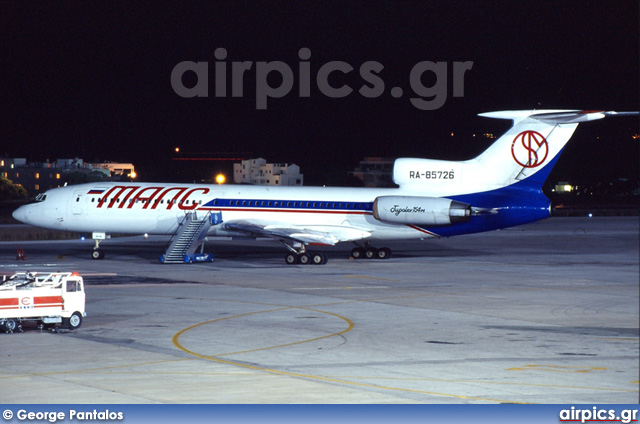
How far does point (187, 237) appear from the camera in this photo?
4334 cm

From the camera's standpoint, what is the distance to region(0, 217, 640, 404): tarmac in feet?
51.2

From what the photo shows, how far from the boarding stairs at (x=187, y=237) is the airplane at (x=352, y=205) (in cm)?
6

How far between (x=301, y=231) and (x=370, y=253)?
458 centimetres

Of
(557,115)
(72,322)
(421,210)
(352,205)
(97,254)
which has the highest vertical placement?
(557,115)

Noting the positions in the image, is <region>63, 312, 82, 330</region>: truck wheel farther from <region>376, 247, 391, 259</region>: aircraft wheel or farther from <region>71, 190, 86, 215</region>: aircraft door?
<region>376, 247, 391, 259</region>: aircraft wheel

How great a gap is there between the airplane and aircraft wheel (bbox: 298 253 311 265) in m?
0.05

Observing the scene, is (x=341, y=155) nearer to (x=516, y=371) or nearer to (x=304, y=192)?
(x=304, y=192)

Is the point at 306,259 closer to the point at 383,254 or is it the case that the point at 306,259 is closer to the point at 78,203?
the point at 383,254

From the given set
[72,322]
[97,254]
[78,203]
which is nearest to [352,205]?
[97,254]

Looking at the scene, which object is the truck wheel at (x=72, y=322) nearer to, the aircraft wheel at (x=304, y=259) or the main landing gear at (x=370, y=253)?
the aircraft wheel at (x=304, y=259)

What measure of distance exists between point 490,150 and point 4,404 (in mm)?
33001

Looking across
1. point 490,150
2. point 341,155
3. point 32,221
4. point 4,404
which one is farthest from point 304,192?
point 341,155

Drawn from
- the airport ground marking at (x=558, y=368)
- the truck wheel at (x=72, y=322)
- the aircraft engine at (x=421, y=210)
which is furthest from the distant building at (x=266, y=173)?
the airport ground marking at (x=558, y=368)

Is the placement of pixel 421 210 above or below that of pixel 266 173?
below
